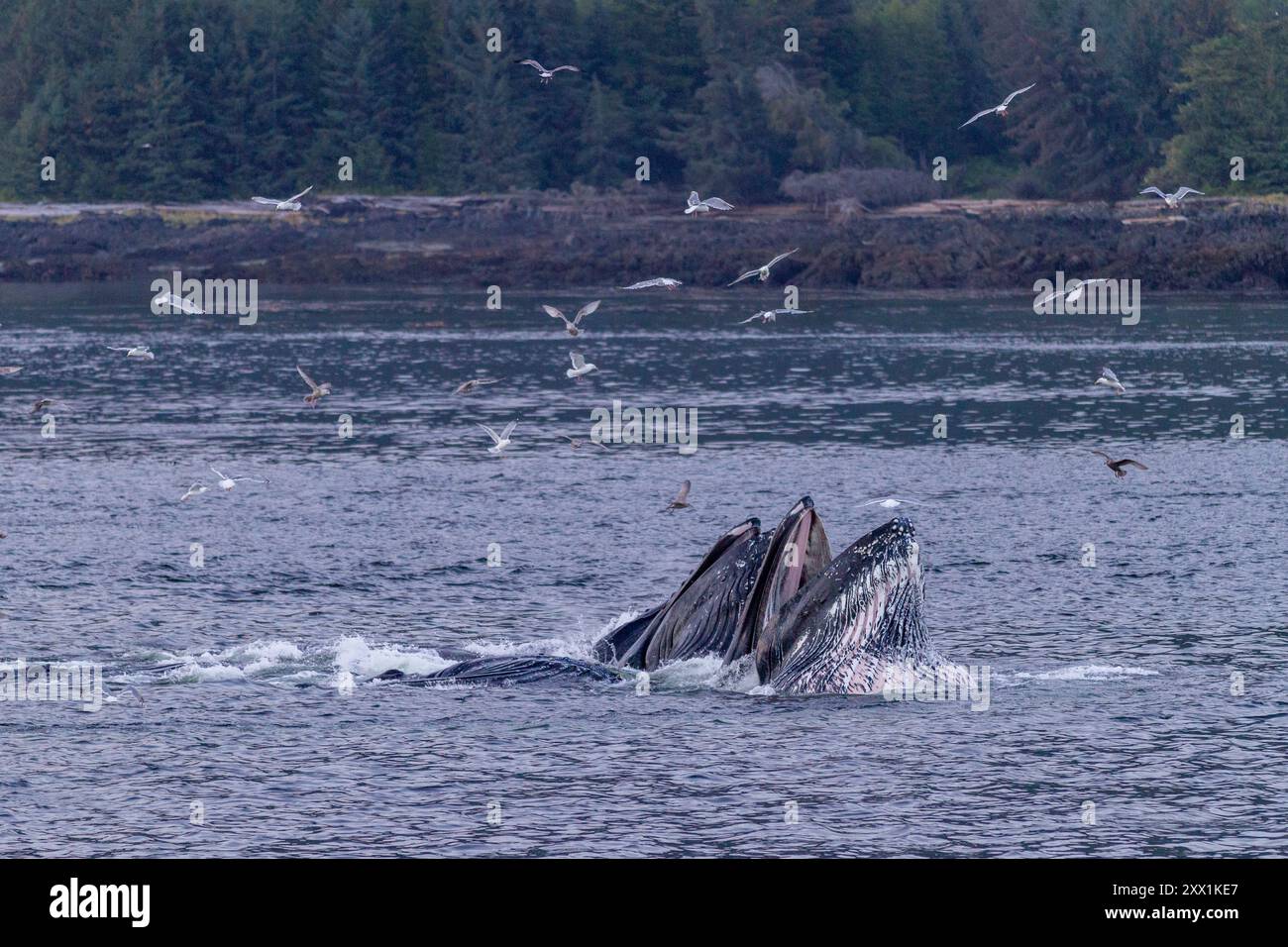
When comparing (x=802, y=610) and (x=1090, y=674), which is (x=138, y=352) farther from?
(x=802, y=610)

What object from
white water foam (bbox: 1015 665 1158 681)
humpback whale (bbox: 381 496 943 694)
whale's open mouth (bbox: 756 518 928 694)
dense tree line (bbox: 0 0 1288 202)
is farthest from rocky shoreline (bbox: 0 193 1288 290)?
humpback whale (bbox: 381 496 943 694)

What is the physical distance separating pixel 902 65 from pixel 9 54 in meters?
74.4

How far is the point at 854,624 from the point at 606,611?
27.1 feet

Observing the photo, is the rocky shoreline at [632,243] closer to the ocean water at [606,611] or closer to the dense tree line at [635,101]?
the dense tree line at [635,101]

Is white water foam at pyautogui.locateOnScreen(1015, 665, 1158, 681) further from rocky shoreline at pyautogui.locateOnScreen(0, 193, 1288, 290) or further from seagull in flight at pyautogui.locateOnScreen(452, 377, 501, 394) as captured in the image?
rocky shoreline at pyautogui.locateOnScreen(0, 193, 1288, 290)

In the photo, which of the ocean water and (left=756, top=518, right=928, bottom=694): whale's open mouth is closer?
the ocean water

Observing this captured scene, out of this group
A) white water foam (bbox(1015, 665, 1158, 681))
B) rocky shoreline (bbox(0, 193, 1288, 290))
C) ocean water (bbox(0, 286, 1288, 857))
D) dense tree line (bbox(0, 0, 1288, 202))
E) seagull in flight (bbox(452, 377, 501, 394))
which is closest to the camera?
ocean water (bbox(0, 286, 1288, 857))

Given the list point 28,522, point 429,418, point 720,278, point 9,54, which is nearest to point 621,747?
point 28,522

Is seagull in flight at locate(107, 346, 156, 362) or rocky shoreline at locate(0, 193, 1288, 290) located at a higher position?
rocky shoreline at locate(0, 193, 1288, 290)

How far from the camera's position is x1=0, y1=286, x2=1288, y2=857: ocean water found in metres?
21.6

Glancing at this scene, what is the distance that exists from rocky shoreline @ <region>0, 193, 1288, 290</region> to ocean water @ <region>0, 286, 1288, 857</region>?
3987 cm

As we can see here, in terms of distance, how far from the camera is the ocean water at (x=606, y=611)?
21.6m

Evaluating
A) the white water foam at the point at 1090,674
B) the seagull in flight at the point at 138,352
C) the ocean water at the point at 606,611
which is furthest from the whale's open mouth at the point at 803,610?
the seagull in flight at the point at 138,352

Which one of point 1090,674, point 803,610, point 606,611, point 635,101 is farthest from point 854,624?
Answer: point 635,101
